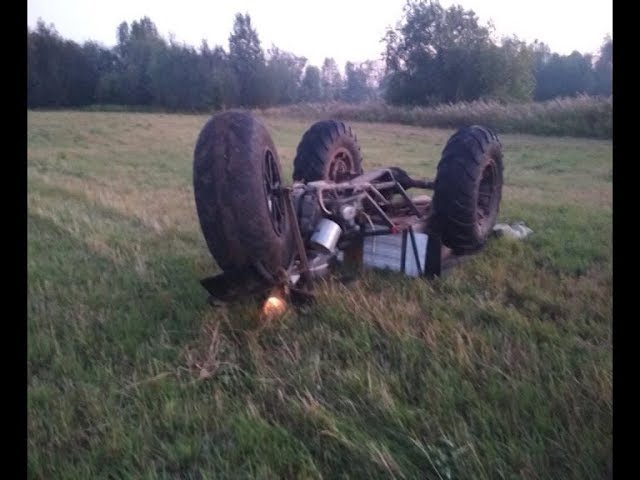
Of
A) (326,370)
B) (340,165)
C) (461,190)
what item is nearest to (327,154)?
(340,165)

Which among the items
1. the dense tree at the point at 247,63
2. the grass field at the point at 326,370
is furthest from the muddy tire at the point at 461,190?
the dense tree at the point at 247,63

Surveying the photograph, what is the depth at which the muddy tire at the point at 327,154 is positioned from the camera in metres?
5.94

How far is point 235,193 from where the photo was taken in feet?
11.7

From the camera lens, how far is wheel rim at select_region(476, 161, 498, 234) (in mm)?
5839

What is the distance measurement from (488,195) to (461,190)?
1.08m

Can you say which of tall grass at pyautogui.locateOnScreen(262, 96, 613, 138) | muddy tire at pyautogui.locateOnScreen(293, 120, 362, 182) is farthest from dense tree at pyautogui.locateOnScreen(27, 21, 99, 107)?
muddy tire at pyautogui.locateOnScreen(293, 120, 362, 182)

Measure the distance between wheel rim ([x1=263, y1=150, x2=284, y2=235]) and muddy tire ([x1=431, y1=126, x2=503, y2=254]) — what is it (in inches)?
60.6

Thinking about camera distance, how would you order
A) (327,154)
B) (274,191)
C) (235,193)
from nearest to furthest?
(235,193), (274,191), (327,154)

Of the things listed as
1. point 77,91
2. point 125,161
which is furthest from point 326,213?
point 77,91

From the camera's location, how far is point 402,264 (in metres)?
5.11

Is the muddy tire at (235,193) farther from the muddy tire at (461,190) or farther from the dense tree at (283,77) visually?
the dense tree at (283,77)

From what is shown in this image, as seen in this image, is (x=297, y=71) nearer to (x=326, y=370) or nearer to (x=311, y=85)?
(x=311, y=85)
